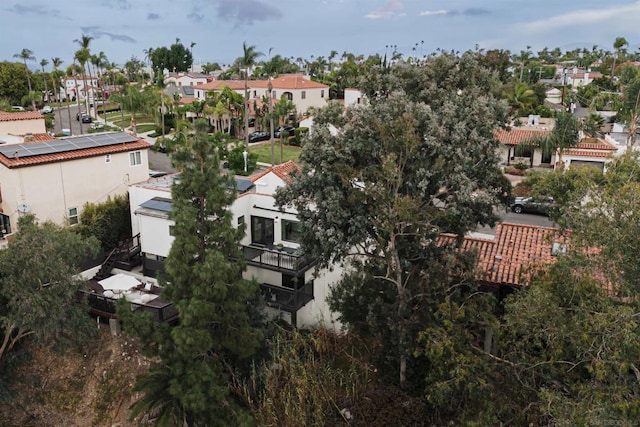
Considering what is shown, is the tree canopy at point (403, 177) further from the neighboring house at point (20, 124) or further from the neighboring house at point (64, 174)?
the neighboring house at point (20, 124)

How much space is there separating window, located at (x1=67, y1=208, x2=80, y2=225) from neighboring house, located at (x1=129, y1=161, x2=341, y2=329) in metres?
4.18

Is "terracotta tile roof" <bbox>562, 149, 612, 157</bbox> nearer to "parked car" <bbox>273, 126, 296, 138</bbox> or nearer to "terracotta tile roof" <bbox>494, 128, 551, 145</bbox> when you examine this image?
"terracotta tile roof" <bbox>494, 128, 551, 145</bbox>

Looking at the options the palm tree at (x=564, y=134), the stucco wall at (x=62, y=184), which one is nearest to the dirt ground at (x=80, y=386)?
the stucco wall at (x=62, y=184)

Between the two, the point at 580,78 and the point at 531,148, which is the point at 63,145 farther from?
the point at 580,78

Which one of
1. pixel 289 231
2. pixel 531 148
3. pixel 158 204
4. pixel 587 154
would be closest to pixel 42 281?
pixel 158 204

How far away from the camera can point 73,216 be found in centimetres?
2909

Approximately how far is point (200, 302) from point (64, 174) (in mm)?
17155

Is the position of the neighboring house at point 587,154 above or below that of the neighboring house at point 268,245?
above

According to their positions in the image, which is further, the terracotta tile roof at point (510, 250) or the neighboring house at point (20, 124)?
the neighboring house at point (20, 124)

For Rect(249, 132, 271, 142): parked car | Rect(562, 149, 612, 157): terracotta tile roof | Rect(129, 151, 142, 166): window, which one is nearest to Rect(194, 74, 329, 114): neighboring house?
Rect(249, 132, 271, 142): parked car

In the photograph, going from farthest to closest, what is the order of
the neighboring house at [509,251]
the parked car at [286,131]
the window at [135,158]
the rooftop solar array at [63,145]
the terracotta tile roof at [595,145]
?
the parked car at [286,131] → the terracotta tile roof at [595,145] → the window at [135,158] → the rooftop solar array at [63,145] → the neighboring house at [509,251]

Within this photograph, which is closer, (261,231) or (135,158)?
(261,231)

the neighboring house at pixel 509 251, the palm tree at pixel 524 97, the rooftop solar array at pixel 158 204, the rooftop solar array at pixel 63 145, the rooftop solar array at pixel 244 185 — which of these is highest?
the palm tree at pixel 524 97

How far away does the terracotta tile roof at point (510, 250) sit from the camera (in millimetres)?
19047
